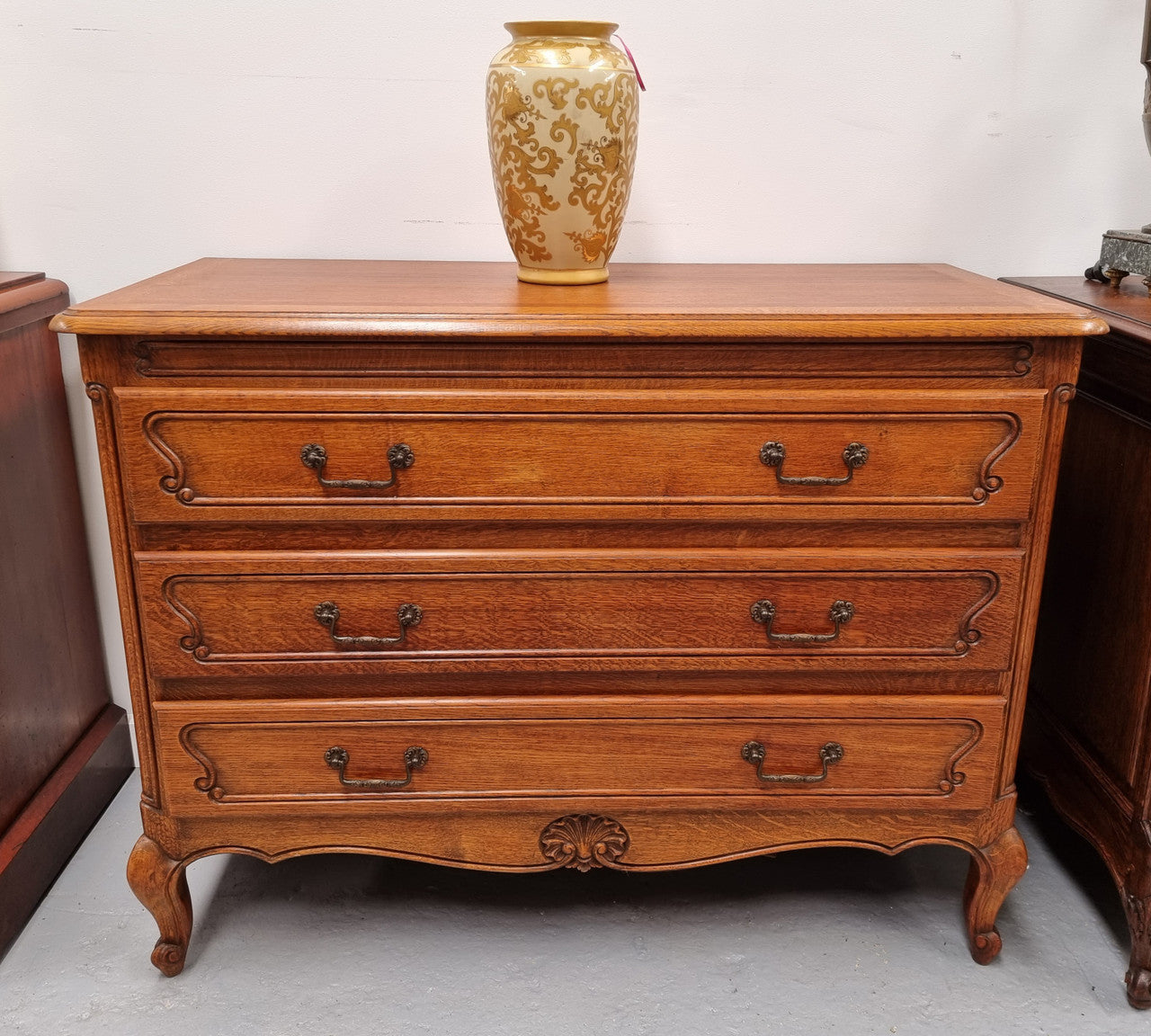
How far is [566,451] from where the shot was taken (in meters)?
1.32

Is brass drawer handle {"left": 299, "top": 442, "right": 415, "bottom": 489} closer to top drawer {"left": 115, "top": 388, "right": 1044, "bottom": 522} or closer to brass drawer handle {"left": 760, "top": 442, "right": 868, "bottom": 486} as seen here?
top drawer {"left": 115, "top": 388, "right": 1044, "bottom": 522}

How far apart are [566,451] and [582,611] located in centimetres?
23

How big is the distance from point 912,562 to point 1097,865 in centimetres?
89

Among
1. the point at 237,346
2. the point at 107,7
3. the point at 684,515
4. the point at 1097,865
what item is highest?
the point at 107,7

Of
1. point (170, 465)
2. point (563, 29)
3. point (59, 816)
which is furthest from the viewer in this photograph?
point (59, 816)

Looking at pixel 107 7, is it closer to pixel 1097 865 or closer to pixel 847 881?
pixel 847 881

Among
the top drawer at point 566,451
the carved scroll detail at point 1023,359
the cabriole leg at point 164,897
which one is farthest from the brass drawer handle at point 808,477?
the cabriole leg at point 164,897

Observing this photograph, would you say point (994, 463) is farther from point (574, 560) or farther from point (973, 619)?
point (574, 560)

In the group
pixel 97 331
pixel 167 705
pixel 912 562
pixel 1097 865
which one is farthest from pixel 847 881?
pixel 97 331

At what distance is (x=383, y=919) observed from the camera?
169cm

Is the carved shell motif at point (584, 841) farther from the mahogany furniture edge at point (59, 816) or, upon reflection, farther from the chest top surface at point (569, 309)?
the mahogany furniture edge at point (59, 816)

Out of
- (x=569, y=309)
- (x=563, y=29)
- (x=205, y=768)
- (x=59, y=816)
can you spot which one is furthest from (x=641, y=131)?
(x=59, y=816)

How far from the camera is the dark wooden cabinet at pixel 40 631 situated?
167 centimetres

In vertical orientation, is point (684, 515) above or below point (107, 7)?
below
